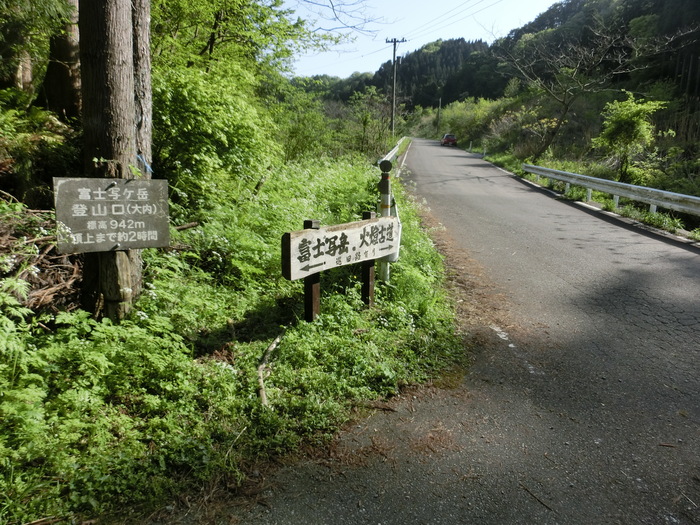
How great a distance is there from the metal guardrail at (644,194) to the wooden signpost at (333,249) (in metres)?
7.85

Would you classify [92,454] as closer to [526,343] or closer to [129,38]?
[129,38]

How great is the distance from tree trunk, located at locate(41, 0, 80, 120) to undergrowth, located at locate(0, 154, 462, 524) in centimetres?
285

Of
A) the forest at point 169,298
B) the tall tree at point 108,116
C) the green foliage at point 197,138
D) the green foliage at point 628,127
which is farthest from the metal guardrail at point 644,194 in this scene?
the tall tree at point 108,116

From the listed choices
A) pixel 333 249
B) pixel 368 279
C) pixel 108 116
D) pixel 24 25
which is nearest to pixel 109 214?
pixel 108 116

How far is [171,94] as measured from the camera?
5.88 meters

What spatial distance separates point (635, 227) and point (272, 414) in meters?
9.63

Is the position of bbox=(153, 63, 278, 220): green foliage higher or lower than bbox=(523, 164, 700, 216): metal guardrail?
higher

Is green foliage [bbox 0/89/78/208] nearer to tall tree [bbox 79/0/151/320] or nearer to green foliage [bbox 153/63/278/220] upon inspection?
green foliage [bbox 153/63/278/220]

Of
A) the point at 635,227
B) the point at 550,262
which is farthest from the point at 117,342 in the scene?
the point at 635,227

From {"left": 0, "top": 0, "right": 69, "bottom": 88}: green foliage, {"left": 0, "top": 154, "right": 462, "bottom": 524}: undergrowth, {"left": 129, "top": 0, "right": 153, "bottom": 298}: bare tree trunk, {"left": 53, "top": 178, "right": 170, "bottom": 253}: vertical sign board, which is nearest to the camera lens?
{"left": 0, "top": 154, "right": 462, "bottom": 524}: undergrowth

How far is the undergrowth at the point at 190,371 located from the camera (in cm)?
246

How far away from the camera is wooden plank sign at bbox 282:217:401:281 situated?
3898 mm

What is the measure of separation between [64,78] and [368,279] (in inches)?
203

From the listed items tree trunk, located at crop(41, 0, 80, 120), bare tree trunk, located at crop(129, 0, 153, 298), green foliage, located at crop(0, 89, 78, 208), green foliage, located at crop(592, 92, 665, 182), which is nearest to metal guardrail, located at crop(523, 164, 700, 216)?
green foliage, located at crop(592, 92, 665, 182)
